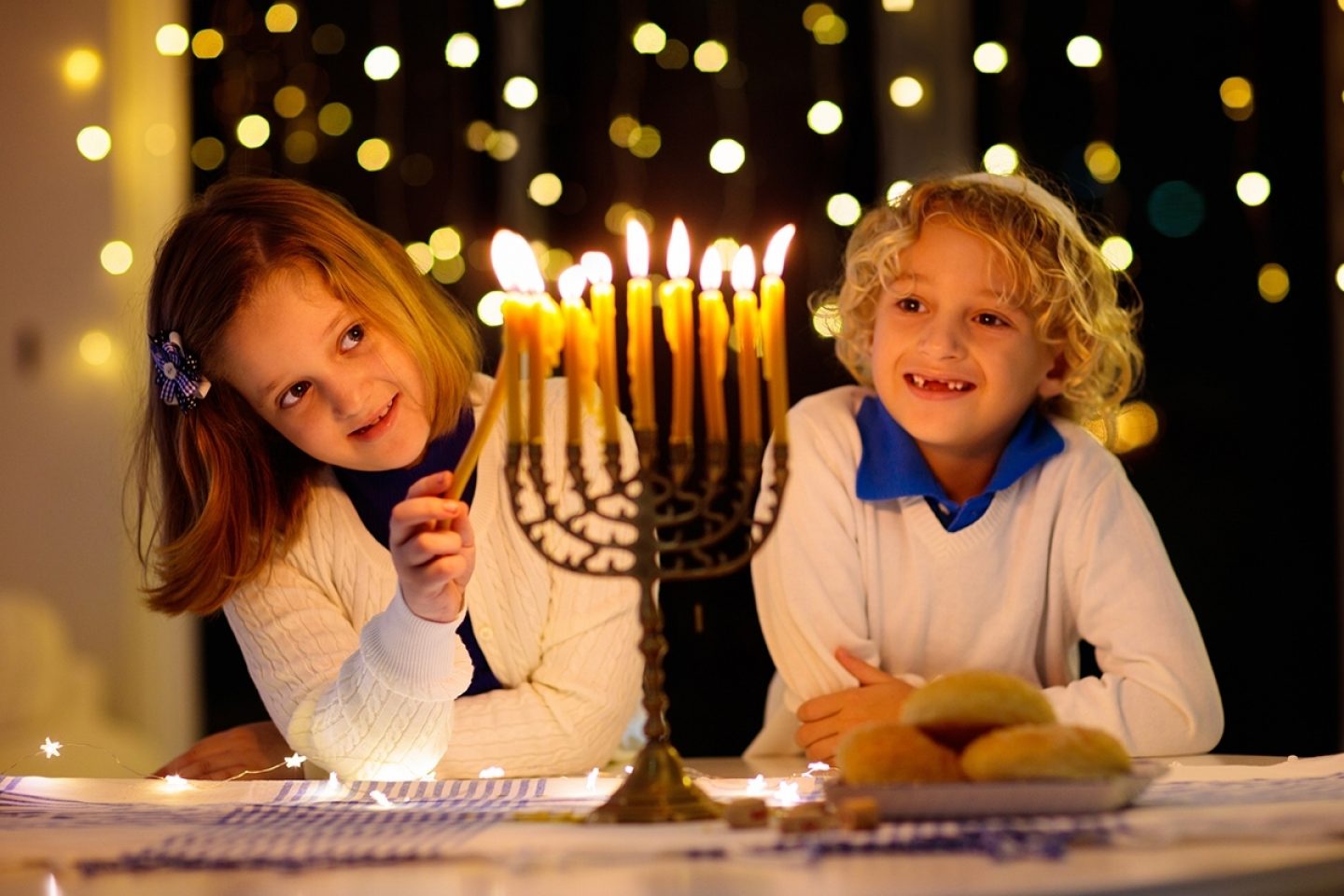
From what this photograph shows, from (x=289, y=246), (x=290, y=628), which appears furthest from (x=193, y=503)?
(x=289, y=246)

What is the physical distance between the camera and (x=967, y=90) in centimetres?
267

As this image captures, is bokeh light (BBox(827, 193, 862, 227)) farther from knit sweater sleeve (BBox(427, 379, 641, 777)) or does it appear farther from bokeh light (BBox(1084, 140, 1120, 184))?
knit sweater sleeve (BBox(427, 379, 641, 777))

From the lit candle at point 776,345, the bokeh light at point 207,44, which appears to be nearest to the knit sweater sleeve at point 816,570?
the lit candle at point 776,345

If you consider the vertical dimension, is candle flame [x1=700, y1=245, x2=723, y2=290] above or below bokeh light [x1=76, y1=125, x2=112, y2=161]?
below

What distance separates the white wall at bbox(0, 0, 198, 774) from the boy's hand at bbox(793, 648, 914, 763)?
123 centimetres

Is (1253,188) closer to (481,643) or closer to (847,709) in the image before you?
(847,709)

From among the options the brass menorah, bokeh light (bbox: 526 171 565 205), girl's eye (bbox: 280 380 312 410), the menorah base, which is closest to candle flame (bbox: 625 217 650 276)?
the brass menorah

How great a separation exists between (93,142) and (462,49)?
24.4 inches

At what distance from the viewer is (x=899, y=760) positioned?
3.12 ft

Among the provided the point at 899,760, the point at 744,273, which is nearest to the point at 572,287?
the point at 744,273

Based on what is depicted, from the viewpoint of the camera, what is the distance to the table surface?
2.41 ft

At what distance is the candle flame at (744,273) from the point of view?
3.55ft

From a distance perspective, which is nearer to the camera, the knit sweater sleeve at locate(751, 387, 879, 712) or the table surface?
the table surface

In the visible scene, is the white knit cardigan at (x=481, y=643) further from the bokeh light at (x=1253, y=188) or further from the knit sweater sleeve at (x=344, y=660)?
the bokeh light at (x=1253, y=188)
